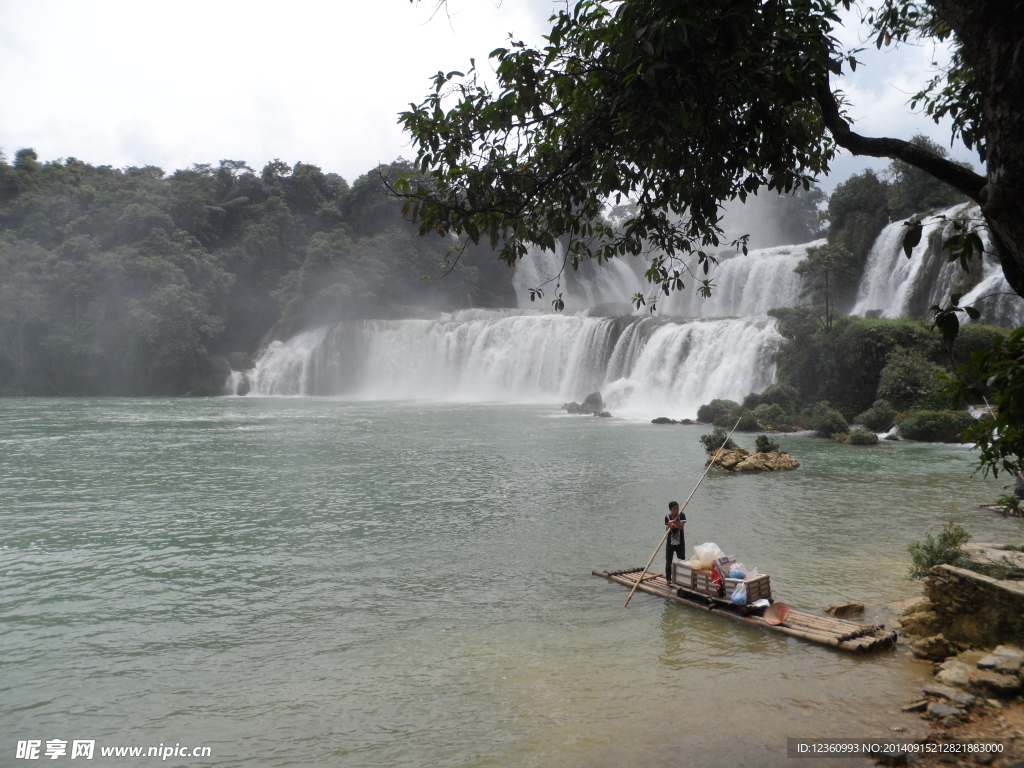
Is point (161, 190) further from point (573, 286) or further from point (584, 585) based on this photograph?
point (584, 585)

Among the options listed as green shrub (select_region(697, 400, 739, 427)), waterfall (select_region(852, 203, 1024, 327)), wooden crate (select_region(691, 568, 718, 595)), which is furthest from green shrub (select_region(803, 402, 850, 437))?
wooden crate (select_region(691, 568, 718, 595))

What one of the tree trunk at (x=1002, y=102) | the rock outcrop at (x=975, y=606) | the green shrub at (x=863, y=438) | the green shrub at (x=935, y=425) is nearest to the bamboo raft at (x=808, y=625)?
the rock outcrop at (x=975, y=606)

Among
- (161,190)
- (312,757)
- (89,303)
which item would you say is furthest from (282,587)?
(161,190)

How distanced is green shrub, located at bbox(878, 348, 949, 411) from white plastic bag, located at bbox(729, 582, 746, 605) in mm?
16381

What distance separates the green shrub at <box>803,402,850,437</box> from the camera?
20250 mm

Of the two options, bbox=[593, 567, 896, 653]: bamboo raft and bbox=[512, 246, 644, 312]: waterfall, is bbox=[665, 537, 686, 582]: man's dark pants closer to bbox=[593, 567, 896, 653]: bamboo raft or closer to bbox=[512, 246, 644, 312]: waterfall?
bbox=[593, 567, 896, 653]: bamboo raft

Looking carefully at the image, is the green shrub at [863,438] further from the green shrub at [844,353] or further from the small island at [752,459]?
the small island at [752,459]

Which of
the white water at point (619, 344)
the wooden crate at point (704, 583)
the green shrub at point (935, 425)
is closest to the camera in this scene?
the wooden crate at point (704, 583)

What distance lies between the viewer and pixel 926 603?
6.05 meters

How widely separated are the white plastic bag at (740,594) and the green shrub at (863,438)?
14.1 metres

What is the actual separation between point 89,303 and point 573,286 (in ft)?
A: 109

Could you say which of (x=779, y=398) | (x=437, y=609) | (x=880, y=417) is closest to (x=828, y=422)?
(x=880, y=417)

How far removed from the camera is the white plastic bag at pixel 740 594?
6211mm

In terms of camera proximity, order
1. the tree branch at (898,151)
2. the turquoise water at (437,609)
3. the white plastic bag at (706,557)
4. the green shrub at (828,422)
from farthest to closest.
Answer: the green shrub at (828,422) < the white plastic bag at (706,557) < the turquoise water at (437,609) < the tree branch at (898,151)
